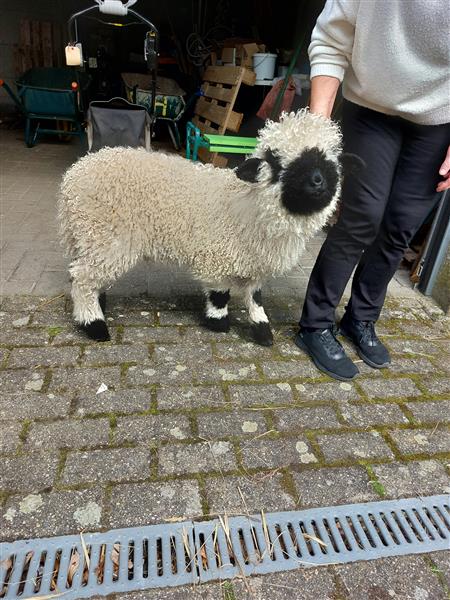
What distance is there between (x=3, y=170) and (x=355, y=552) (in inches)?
232

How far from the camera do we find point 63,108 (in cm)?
682

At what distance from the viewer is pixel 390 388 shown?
2.56m

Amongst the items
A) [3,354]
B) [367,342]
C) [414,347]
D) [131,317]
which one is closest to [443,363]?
[414,347]

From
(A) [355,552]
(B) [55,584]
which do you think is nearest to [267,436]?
(A) [355,552]

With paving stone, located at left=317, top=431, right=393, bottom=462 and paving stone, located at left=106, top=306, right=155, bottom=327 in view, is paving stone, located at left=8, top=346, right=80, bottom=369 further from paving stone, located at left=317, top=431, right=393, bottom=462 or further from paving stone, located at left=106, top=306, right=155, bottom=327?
paving stone, located at left=317, top=431, right=393, bottom=462

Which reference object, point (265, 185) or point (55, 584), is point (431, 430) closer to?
point (265, 185)

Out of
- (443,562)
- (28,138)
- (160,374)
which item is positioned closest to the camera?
(443,562)

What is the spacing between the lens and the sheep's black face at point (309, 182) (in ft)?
6.67

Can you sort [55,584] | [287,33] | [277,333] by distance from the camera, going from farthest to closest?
[287,33], [277,333], [55,584]

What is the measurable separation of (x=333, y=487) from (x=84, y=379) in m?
1.32

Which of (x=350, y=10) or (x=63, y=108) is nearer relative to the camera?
(x=350, y=10)

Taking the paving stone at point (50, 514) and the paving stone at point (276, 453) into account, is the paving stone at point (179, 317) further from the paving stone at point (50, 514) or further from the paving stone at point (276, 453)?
the paving stone at point (50, 514)

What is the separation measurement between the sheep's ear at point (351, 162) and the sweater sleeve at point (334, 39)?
38 cm

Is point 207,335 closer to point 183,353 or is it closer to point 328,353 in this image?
point 183,353
